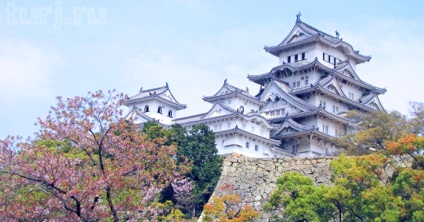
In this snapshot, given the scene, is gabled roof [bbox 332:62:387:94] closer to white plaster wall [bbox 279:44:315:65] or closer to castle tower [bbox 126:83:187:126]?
white plaster wall [bbox 279:44:315:65]

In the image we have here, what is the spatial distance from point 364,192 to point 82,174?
832 cm

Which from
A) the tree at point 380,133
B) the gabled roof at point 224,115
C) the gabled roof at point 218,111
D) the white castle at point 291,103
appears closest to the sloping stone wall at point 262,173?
the tree at point 380,133

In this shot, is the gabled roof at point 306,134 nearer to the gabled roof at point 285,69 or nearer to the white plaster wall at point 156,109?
the gabled roof at point 285,69

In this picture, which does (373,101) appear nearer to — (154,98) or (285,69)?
(285,69)

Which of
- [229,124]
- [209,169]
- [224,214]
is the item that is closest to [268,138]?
[229,124]

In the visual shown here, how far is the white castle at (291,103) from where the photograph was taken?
48.9 metres

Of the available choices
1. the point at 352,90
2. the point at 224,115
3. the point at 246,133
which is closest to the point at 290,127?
the point at 246,133

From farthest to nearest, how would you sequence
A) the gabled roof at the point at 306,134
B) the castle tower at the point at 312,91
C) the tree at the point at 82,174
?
the castle tower at the point at 312,91
the gabled roof at the point at 306,134
the tree at the point at 82,174

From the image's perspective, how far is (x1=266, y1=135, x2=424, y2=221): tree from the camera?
60.5ft

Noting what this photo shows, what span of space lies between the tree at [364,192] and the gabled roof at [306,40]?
36.6 metres

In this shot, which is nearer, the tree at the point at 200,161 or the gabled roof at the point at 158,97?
the tree at the point at 200,161

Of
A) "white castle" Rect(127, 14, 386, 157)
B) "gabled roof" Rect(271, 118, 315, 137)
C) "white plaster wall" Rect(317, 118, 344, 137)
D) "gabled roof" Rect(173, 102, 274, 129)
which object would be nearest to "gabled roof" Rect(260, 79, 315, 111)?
"white castle" Rect(127, 14, 386, 157)

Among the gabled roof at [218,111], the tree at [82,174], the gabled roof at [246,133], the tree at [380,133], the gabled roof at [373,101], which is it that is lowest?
the tree at [82,174]

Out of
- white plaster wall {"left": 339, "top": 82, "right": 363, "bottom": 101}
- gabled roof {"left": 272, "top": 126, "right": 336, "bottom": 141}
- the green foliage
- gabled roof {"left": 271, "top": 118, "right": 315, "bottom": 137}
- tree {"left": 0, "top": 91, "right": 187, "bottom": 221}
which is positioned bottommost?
tree {"left": 0, "top": 91, "right": 187, "bottom": 221}
